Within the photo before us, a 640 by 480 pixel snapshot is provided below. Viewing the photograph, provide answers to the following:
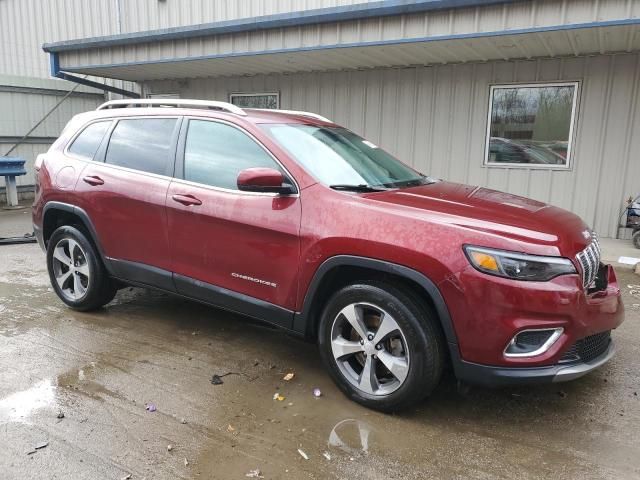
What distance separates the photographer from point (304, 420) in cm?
309

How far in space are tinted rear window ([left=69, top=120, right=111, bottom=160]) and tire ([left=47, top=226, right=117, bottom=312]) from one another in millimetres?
684

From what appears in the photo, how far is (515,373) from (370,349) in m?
0.81

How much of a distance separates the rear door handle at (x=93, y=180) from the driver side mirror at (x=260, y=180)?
1.70 metres

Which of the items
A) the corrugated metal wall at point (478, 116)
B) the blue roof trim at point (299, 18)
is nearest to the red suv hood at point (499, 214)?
the blue roof trim at point (299, 18)

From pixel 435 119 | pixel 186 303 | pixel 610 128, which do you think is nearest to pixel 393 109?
pixel 435 119

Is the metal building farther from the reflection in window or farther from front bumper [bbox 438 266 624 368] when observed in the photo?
front bumper [bbox 438 266 624 368]

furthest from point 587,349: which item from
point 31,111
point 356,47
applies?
point 31,111

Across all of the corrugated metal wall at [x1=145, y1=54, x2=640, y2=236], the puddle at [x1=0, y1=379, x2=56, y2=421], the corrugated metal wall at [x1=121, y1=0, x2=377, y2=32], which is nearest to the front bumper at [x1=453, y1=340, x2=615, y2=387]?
the puddle at [x1=0, y1=379, x2=56, y2=421]

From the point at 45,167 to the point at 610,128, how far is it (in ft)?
23.9

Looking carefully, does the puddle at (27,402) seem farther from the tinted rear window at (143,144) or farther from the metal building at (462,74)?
the metal building at (462,74)

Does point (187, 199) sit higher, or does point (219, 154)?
point (219, 154)

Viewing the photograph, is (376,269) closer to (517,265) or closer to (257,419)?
(517,265)

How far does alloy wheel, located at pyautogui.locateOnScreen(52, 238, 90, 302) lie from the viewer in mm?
4688

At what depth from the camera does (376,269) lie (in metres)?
3.03
